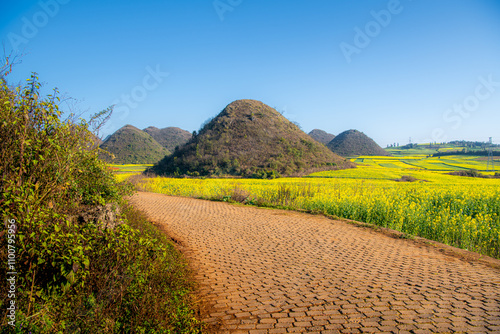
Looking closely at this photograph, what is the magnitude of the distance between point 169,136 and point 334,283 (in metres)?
110

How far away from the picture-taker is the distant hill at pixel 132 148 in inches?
2648

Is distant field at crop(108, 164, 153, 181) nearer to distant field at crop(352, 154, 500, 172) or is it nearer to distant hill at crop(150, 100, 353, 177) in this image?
distant hill at crop(150, 100, 353, 177)

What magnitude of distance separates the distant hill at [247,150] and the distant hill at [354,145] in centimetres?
4420

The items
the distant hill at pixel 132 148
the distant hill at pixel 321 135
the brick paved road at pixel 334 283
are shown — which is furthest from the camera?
the distant hill at pixel 321 135

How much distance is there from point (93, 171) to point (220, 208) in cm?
733

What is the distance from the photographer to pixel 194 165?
45.8m

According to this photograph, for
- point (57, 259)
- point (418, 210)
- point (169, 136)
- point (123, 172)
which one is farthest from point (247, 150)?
point (169, 136)

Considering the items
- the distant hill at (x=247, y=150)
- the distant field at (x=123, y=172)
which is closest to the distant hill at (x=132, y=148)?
the distant field at (x=123, y=172)

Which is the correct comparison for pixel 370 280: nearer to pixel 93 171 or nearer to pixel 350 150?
pixel 93 171

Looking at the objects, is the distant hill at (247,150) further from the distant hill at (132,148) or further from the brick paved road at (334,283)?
the brick paved road at (334,283)

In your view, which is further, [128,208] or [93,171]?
[128,208]

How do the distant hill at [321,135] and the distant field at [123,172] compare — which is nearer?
the distant field at [123,172]

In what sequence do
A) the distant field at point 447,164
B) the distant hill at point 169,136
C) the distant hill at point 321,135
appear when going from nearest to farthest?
the distant field at point 447,164
the distant hill at point 169,136
the distant hill at point 321,135

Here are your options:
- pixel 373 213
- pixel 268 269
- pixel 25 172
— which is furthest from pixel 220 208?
pixel 25 172
